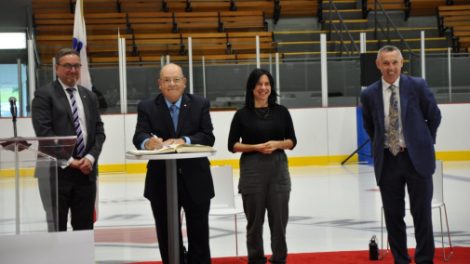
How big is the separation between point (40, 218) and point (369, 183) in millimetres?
7978

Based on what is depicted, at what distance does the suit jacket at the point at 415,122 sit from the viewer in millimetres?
5008

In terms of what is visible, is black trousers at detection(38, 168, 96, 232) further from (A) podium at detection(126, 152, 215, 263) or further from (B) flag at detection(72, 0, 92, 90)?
(B) flag at detection(72, 0, 92, 90)

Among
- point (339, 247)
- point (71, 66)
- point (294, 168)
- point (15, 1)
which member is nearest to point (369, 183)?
point (294, 168)

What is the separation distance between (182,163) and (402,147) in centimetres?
135

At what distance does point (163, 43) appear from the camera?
14531mm

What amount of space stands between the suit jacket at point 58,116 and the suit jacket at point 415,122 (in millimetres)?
1692

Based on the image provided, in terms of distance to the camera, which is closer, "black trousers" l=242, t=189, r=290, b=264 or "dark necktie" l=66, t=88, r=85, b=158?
"dark necktie" l=66, t=88, r=85, b=158

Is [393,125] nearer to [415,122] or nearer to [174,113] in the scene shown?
[415,122]

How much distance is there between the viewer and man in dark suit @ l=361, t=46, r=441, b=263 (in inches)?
198

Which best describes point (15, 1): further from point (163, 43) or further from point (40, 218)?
point (40, 218)

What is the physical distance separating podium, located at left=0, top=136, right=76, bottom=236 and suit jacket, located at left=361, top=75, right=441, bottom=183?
2034mm

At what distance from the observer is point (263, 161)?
5234 mm

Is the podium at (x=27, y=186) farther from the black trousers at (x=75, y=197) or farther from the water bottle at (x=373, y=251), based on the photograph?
the water bottle at (x=373, y=251)

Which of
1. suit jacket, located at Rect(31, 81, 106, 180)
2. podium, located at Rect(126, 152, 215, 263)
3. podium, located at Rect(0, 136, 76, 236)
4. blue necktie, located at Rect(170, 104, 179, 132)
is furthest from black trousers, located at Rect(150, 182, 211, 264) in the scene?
podium, located at Rect(0, 136, 76, 236)
